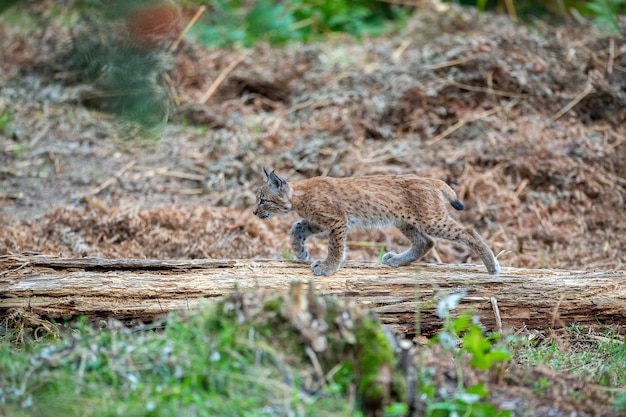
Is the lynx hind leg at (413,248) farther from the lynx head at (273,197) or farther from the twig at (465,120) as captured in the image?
the twig at (465,120)

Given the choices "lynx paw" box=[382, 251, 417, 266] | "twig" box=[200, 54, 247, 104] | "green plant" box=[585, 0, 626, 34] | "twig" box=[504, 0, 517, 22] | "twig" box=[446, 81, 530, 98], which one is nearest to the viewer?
"lynx paw" box=[382, 251, 417, 266]

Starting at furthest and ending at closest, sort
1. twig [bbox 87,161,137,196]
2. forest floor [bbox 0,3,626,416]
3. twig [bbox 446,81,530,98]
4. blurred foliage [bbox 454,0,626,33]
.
Result: blurred foliage [bbox 454,0,626,33] < twig [bbox 446,81,530,98] < twig [bbox 87,161,137,196] < forest floor [bbox 0,3,626,416]

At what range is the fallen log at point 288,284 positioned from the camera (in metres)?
5.18

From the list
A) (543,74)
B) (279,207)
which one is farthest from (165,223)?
(543,74)

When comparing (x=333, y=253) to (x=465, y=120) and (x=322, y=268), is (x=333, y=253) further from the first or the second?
(x=465, y=120)

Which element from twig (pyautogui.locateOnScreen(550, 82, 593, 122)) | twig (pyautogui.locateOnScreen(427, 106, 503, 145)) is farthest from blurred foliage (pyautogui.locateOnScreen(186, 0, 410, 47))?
twig (pyautogui.locateOnScreen(550, 82, 593, 122))

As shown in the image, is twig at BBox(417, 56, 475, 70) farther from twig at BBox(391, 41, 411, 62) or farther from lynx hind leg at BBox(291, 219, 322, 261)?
lynx hind leg at BBox(291, 219, 322, 261)

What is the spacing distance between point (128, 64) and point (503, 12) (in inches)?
486

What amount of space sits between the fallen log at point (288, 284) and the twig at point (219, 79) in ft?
18.6

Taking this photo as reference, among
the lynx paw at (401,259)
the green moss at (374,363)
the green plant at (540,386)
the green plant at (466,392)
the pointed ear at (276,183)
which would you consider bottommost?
the lynx paw at (401,259)

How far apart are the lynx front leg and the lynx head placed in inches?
18.8

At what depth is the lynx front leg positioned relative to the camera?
Answer: 5753 mm

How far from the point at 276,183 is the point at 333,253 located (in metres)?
0.78

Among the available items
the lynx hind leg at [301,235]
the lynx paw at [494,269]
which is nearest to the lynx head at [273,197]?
the lynx hind leg at [301,235]
